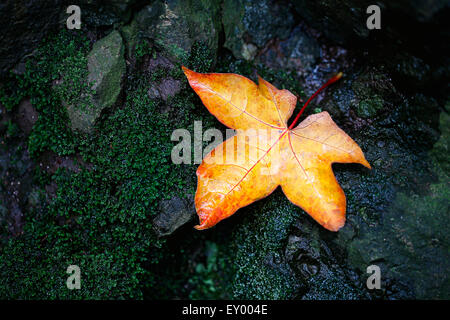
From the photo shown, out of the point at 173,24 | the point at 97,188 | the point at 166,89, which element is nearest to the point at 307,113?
the point at 166,89

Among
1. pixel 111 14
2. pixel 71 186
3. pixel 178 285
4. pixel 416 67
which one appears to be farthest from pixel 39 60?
pixel 416 67

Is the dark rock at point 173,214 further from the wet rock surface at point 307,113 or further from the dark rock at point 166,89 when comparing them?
the dark rock at point 166,89

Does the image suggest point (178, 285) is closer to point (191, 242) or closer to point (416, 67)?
point (191, 242)

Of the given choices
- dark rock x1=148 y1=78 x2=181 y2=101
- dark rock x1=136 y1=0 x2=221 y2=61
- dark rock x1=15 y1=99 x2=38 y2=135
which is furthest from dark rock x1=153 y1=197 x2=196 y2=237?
dark rock x1=15 y1=99 x2=38 y2=135

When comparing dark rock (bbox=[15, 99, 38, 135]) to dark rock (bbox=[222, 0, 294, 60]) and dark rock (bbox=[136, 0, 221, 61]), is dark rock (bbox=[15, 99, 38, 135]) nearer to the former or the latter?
dark rock (bbox=[136, 0, 221, 61])

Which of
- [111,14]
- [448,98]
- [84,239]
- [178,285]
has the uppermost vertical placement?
[448,98]
